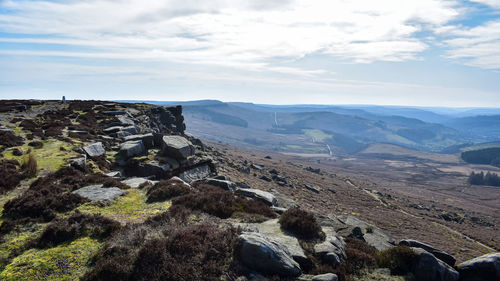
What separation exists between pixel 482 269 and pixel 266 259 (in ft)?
31.3

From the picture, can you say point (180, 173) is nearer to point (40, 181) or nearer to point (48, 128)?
point (40, 181)

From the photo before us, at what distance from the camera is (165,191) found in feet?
58.1

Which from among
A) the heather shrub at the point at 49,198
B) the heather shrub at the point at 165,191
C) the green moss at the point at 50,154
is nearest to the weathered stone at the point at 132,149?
the green moss at the point at 50,154

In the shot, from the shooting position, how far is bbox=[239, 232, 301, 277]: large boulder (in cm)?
974

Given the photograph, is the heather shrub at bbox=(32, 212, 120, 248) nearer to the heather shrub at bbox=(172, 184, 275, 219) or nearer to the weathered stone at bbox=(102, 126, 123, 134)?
the heather shrub at bbox=(172, 184, 275, 219)

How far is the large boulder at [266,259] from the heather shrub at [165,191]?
8877 millimetres

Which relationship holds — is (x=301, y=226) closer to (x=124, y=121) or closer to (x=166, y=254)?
(x=166, y=254)

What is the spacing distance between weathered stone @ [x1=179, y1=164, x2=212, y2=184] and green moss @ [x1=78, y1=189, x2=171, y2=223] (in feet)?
26.0

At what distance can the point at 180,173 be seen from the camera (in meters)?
25.7

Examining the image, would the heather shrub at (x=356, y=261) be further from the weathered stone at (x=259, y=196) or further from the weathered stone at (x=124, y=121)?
the weathered stone at (x=124, y=121)


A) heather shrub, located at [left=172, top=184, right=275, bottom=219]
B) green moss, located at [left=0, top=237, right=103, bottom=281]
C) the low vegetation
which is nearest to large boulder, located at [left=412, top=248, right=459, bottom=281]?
heather shrub, located at [left=172, top=184, right=275, bottom=219]

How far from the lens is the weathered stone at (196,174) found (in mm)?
25603

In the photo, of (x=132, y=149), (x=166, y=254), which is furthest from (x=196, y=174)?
(x=166, y=254)

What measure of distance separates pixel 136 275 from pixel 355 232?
1518cm
